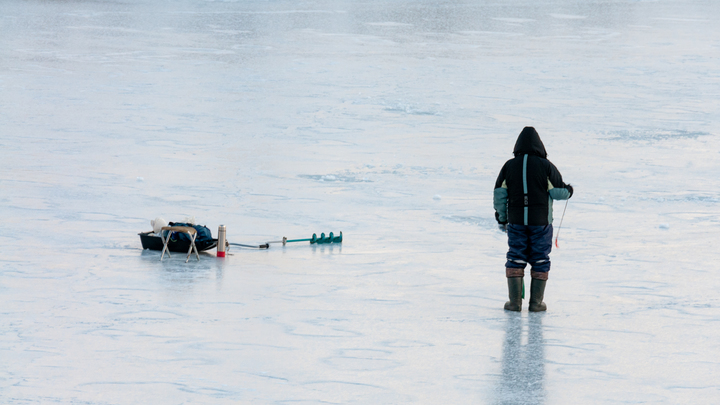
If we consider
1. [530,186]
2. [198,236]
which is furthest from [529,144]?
[198,236]

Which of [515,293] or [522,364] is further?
[515,293]

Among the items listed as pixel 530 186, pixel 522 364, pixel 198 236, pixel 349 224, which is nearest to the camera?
pixel 522 364

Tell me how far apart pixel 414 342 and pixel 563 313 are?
1267 millimetres

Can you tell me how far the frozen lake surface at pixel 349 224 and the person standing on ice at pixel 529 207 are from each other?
0.88 feet

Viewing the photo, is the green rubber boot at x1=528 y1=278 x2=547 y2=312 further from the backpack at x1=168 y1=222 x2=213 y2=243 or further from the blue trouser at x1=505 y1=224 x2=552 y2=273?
the backpack at x1=168 y1=222 x2=213 y2=243

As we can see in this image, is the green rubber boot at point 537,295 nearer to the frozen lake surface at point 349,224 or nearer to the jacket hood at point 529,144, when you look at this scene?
the frozen lake surface at point 349,224

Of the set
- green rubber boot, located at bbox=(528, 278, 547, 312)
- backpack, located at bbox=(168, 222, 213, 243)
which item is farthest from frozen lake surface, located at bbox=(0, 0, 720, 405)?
backpack, located at bbox=(168, 222, 213, 243)

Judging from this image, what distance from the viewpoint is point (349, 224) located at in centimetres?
970

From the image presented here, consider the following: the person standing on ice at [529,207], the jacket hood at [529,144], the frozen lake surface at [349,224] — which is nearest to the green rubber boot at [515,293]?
the person standing on ice at [529,207]

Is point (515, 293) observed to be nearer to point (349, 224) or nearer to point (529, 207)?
point (529, 207)

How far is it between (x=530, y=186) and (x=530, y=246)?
1.35 ft

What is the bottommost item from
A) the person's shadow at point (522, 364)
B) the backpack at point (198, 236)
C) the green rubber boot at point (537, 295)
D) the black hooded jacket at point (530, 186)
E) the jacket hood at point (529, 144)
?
the person's shadow at point (522, 364)

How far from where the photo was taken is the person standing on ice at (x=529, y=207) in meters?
6.66

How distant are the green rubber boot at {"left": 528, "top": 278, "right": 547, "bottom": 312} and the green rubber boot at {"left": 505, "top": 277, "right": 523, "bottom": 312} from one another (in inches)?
3.1
